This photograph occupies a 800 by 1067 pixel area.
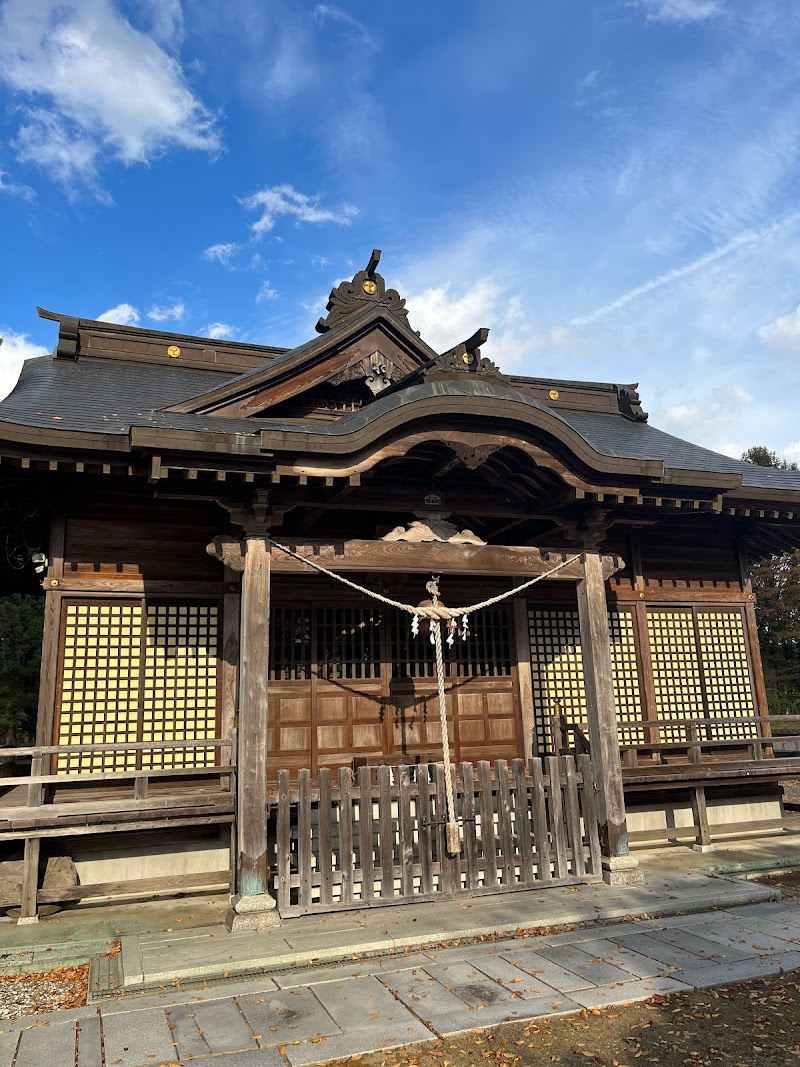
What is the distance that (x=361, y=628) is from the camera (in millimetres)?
9789

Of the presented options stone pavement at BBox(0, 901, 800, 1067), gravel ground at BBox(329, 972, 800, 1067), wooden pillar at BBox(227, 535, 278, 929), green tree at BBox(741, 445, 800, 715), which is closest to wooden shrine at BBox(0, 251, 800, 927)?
wooden pillar at BBox(227, 535, 278, 929)

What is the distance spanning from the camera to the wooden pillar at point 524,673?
10180 millimetres

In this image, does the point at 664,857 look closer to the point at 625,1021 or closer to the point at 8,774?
the point at 625,1021

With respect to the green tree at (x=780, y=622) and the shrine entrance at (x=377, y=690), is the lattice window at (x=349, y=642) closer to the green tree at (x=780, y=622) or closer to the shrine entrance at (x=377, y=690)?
the shrine entrance at (x=377, y=690)

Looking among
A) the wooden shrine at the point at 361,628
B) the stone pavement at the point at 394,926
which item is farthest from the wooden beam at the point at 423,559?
the stone pavement at the point at 394,926

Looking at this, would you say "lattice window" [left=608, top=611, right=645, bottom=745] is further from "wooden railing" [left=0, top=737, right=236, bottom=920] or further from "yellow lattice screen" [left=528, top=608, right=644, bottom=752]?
"wooden railing" [left=0, top=737, right=236, bottom=920]

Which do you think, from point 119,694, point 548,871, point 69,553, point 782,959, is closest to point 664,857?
point 548,871

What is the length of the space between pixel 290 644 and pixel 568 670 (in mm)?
4201

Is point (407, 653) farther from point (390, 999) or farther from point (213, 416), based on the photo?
point (390, 999)

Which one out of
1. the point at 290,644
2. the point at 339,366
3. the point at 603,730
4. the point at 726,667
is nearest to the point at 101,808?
the point at 290,644

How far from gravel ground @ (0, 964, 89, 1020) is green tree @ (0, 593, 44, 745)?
12626 millimetres

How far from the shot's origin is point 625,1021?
181 inches

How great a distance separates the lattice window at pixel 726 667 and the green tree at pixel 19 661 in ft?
47.8

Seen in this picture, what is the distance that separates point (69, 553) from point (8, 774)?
449 centimetres
